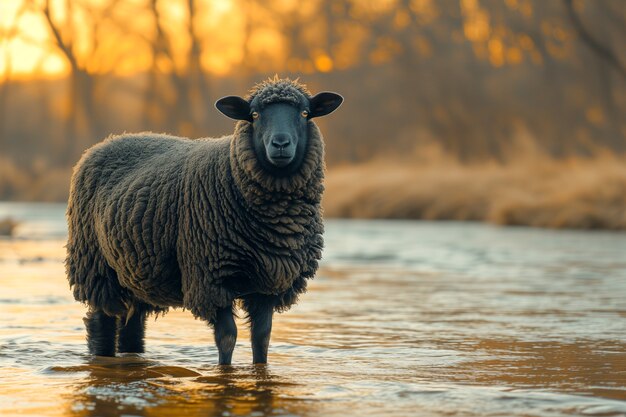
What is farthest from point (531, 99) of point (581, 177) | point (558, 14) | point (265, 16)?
point (265, 16)

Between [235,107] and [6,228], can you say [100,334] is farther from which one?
Answer: [6,228]

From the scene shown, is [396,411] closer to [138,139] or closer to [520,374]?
[520,374]

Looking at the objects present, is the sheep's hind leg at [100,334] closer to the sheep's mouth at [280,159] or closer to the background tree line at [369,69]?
the sheep's mouth at [280,159]

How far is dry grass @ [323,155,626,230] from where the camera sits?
80.2 ft

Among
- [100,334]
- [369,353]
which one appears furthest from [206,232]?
[369,353]

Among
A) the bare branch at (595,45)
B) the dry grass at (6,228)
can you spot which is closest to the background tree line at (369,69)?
the bare branch at (595,45)

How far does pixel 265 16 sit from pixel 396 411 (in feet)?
113

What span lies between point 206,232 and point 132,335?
1.41 metres

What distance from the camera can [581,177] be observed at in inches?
1006

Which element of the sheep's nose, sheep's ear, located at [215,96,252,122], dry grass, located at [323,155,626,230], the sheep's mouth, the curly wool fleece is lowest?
the curly wool fleece

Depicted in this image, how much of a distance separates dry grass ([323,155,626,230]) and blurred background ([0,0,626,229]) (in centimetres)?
4

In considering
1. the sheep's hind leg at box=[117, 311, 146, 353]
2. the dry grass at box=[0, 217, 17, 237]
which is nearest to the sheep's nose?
the sheep's hind leg at box=[117, 311, 146, 353]

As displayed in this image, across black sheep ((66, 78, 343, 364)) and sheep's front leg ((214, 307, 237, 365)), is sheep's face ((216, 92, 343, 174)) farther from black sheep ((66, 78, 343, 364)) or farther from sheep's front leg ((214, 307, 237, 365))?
sheep's front leg ((214, 307, 237, 365))

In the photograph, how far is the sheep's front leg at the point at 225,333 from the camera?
22.9ft
